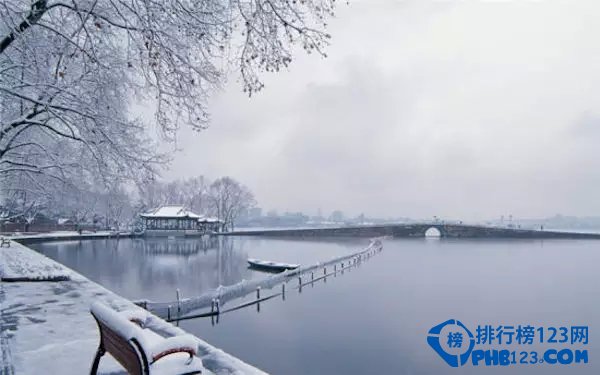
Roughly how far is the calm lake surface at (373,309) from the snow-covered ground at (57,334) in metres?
6.41

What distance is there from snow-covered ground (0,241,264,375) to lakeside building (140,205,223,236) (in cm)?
7221

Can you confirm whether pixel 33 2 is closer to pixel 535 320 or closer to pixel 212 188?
pixel 535 320

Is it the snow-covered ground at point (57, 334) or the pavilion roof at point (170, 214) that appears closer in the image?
the snow-covered ground at point (57, 334)

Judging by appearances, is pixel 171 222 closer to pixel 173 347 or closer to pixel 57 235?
pixel 57 235

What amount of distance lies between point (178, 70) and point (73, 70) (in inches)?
253

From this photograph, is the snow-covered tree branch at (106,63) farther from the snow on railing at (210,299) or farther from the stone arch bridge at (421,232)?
the stone arch bridge at (421,232)

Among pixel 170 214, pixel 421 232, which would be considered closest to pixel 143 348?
pixel 170 214

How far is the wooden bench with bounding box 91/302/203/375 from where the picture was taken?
392 cm

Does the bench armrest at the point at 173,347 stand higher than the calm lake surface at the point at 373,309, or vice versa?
the bench armrest at the point at 173,347

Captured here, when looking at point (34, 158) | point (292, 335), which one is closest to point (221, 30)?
point (34, 158)

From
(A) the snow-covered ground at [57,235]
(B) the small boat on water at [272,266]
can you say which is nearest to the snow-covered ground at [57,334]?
(B) the small boat on water at [272,266]

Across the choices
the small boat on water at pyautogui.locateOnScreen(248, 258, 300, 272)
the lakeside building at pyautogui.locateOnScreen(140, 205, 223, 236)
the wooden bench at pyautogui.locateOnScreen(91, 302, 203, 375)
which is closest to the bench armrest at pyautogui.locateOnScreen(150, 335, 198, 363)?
the wooden bench at pyautogui.locateOnScreen(91, 302, 203, 375)

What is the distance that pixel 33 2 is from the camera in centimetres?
681

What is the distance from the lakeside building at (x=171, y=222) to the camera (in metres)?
82.6
